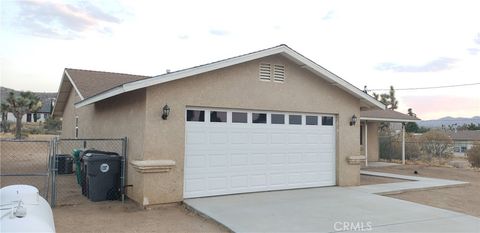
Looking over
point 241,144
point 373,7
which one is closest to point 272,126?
point 241,144

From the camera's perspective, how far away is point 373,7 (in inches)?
494

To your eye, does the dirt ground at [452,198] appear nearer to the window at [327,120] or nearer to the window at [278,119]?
the window at [327,120]

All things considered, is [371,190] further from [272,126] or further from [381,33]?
[381,33]

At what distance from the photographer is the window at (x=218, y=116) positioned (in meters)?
9.91

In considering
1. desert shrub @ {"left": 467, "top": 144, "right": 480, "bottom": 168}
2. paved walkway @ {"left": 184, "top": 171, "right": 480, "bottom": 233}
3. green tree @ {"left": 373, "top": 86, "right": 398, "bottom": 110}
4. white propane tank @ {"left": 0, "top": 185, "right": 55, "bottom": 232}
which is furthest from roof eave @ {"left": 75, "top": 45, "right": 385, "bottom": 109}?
green tree @ {"left": 373, "top": 86, "right": 398, "bottom": 110}

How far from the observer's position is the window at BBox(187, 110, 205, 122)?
9609mm

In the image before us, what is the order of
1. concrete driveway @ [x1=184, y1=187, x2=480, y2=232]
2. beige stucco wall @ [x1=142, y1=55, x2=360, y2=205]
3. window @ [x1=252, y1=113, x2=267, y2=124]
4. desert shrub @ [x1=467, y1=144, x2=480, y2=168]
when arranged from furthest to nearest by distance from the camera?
desert shrub @ [x1=467, y1=144, x2=480, y2=168] → window @ [x1=252, y1=113, x2=267, y2=124] → beige stucco wall @ [x1=142, y1=55, x2=360, y2=205] → concrete driveway @ [x1=184, y1=187, x2=480, y2=232]

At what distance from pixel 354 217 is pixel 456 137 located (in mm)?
51407

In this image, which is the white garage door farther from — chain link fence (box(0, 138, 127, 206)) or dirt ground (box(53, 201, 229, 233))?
chain link fence (box(0, 138, 127, 206))

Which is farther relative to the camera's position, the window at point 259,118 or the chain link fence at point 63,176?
the window at point 259,118

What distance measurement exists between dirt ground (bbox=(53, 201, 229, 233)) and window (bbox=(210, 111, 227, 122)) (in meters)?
2.33

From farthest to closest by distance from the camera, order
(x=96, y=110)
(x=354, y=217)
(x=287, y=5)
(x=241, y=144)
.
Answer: (x=96, y=110), (x=287, y=5), (x=241, y=144), (x=354, y=217)

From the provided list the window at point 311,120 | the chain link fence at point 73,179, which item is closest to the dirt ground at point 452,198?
the window at point 311,120

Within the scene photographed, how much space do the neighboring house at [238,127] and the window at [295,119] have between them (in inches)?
1.1
